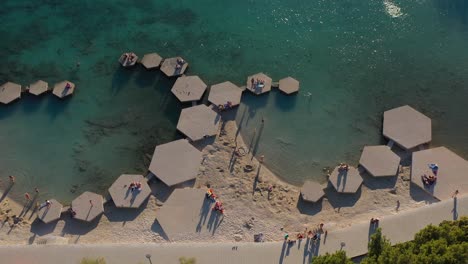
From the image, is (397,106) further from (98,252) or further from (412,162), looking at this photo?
(98,252)

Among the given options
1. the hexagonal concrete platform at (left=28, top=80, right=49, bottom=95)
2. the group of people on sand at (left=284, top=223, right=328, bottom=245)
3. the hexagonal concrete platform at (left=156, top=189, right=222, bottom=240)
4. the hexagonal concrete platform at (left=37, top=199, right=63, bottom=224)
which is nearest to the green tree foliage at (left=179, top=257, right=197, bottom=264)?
the hexagonal concrete platform at (left=156, top=189, right=222, bottom=240)

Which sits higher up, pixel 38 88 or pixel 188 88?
pixel 188 88

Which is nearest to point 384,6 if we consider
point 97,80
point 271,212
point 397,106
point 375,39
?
point 375,39

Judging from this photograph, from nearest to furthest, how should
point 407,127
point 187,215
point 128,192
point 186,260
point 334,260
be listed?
point 334,260 → point 186,260 → point 187,215 → point 128,192 → point 407,127

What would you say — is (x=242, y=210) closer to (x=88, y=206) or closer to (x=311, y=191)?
(x=311, y=191)

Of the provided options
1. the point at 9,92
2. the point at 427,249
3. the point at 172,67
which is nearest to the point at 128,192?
the point at 172,67
